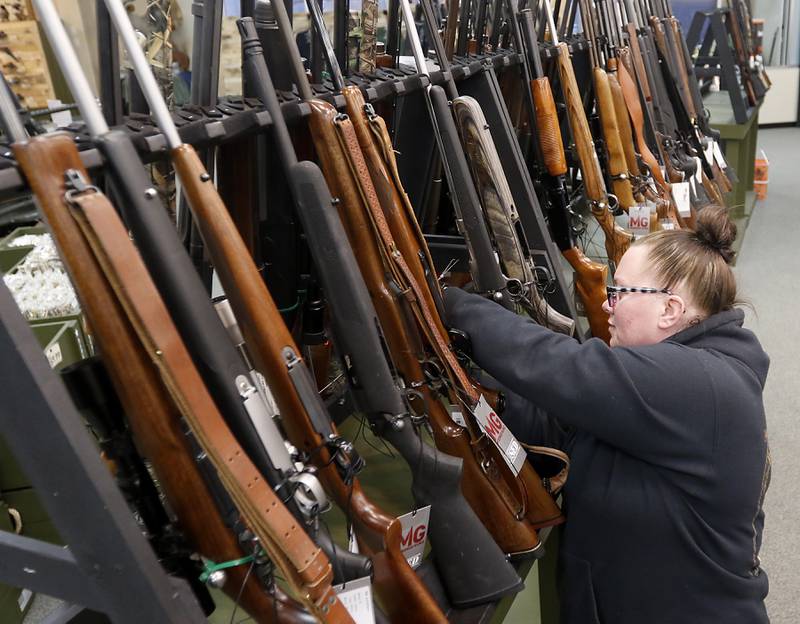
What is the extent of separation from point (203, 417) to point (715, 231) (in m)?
1.10

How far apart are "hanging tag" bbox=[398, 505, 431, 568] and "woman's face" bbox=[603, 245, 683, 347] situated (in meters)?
0.53

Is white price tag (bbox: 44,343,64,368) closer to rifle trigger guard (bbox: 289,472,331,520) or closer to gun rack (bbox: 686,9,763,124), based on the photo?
rifle trigger guard (bbox: 289,472,331,520)

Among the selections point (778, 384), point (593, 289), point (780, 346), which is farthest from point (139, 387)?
point (780, 346)

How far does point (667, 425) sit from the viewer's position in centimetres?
Answer: 141

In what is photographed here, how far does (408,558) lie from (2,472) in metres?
1.71

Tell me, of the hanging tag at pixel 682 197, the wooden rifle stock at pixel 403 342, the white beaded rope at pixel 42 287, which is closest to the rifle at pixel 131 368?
the wooden rifle stock at pixel 403 342

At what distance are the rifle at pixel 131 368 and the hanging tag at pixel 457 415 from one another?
0.54 meters

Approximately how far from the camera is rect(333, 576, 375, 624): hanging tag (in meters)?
1.03

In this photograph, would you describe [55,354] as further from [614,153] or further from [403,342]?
[614,153]

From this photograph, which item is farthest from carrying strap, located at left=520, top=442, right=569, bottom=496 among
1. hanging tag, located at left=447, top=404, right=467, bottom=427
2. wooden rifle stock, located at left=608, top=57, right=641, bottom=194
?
wooden rifle stock, located at left=608, top=57, right=641, bottom=194

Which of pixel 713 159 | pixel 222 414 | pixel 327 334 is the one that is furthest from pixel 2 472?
pixel 713 159

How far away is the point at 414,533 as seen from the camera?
4.31 feet

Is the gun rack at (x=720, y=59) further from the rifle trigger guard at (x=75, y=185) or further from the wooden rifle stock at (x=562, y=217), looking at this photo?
the rifle trigger guard at (x=75, y=185)

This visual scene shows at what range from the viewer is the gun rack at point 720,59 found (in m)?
5.68
